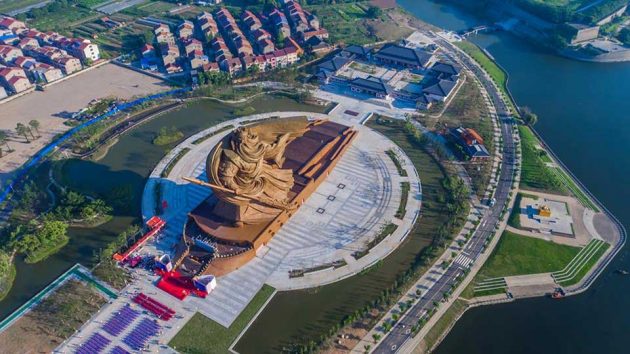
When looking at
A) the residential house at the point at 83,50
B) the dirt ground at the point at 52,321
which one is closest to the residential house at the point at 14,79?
the residential house at the point at 83,50

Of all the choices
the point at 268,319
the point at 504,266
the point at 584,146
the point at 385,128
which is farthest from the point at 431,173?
the point at 268,319

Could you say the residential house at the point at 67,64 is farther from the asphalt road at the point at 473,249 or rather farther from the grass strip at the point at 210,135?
the asphalt road at the point at 473,249

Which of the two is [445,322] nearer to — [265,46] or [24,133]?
[24,133]

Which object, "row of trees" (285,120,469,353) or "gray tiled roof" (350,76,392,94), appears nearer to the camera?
"row of trees" (285,120,469,353)

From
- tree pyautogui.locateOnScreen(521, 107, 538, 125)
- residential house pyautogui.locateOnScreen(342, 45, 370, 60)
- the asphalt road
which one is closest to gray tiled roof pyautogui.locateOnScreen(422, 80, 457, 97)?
the asphalt road

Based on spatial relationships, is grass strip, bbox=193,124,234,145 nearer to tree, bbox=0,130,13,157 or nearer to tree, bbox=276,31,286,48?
tree, bbox=0,130,13,157

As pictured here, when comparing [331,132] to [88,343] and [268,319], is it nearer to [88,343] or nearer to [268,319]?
[268,319]

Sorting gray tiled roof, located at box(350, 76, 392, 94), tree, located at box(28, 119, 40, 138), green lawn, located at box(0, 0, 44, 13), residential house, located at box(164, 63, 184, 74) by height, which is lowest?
tree, located at box(28, 119, 40, 138)
